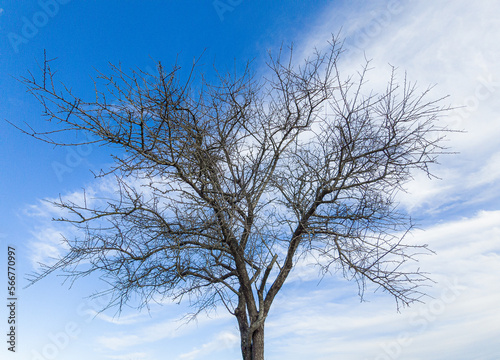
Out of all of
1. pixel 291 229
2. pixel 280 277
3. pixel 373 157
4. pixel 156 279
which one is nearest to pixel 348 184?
pixel 373 157

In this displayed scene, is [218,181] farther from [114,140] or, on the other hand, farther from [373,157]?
[373,157]

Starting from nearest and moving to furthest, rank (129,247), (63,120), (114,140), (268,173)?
(63,120) → (114,140) → (129,247) → (268,173)

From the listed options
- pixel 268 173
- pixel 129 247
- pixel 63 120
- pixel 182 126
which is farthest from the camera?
pixel 268 173

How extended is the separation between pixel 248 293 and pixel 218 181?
1.98 meters

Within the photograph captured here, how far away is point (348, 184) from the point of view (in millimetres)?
6812

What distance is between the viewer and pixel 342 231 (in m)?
6.71

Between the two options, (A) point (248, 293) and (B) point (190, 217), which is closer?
(B) point (190, 217)

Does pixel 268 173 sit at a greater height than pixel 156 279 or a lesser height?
greater

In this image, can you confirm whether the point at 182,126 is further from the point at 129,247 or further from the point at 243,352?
the point at 243,352

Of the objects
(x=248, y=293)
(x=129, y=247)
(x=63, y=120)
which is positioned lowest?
A: (x=248, y=293)

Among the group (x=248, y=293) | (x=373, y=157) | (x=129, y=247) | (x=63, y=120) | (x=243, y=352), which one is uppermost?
(x=373, y=157)

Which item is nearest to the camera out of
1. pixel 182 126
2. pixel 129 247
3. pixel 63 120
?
pixel 63 120

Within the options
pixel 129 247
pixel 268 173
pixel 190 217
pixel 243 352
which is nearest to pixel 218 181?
A: pixel 190 217

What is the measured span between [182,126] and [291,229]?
241 cm
